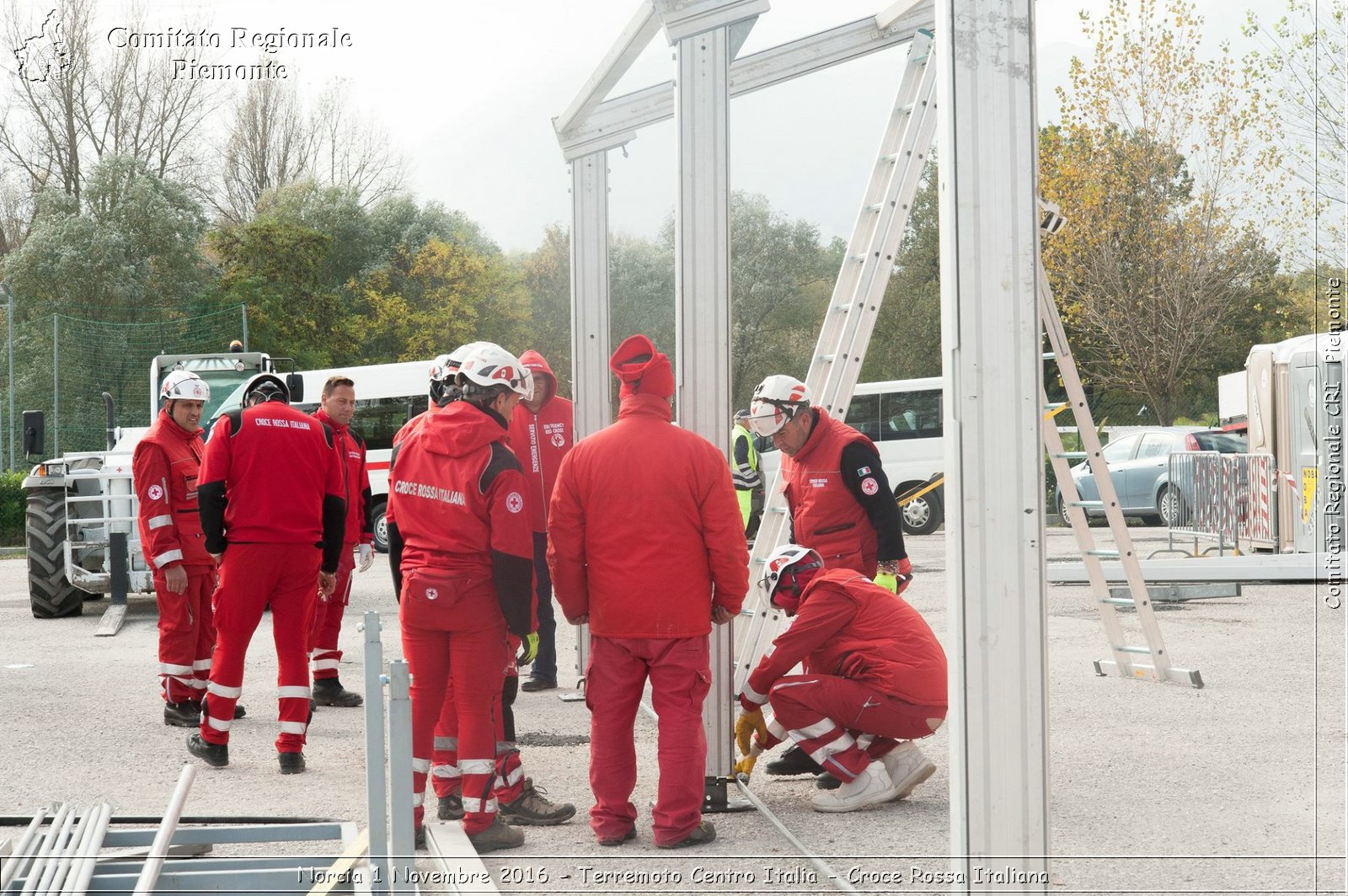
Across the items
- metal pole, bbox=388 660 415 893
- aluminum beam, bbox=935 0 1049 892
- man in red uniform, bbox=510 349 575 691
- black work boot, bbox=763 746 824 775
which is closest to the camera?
aluminum beam, bbox=935 0 1049 892

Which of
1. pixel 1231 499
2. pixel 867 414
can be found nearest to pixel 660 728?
pixel 1231 499

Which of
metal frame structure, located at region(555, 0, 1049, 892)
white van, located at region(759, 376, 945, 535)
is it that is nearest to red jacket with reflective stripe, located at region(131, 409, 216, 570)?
metal frame structure, located at region(555, 0, 1049, 892)

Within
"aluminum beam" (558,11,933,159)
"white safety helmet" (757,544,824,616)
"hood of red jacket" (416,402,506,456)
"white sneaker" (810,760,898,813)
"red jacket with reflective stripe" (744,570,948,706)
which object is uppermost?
"aluminum beam" (558,11,933,159)

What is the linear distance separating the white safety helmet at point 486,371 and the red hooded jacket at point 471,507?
0.09 m

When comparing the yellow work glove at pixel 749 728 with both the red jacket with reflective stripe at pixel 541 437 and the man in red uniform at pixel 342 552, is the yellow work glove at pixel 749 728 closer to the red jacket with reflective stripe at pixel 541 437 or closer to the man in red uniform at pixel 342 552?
the red jacket with reflective stripe at pixel 541 437

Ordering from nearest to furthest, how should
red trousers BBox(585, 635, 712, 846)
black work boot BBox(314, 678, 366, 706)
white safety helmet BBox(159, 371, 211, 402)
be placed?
red trousers BBox(585, 635, 712, 846) < white safety helmet BBox(159, 371, 211, 402) < black work boot BBox(314, 678, 366, 706)

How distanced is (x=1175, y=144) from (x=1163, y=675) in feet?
69.5

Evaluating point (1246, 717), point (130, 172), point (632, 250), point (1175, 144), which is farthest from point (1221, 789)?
point (632, 250)

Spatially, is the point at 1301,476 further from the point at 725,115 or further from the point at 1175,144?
the point at 1175,144

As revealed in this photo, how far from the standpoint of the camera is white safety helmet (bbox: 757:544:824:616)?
5.73 meters

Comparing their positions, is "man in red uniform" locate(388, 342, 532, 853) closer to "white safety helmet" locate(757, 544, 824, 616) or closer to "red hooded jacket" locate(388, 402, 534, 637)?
"red hooded jacket" locate(388, 402, 534, 637)

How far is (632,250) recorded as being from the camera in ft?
166

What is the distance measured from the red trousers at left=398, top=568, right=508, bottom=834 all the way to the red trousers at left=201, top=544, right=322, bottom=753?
1587 millimetres

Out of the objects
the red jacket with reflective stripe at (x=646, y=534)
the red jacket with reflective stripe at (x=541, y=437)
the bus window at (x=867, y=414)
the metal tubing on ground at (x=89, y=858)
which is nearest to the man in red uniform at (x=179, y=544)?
the red jacket with reflective stripe at (x=541, y=437)
